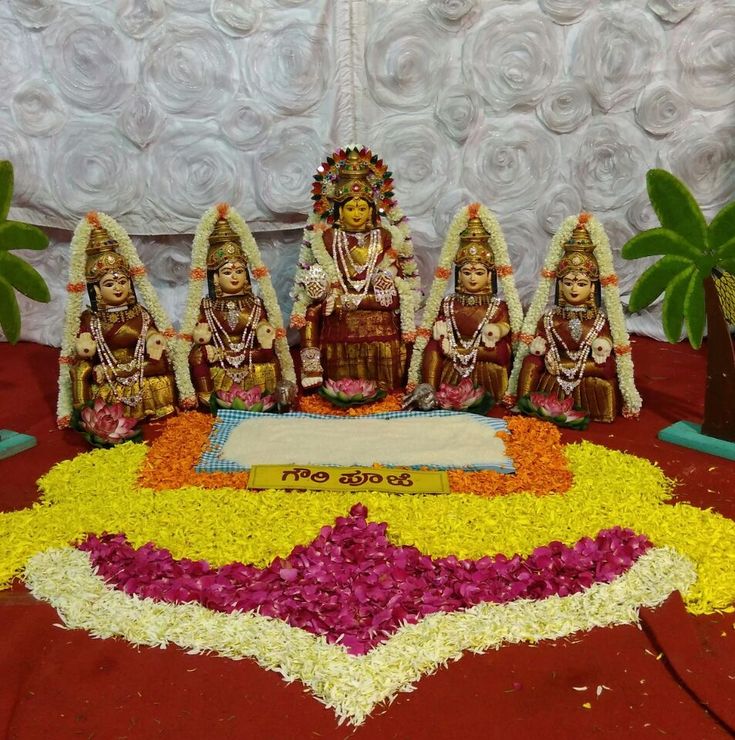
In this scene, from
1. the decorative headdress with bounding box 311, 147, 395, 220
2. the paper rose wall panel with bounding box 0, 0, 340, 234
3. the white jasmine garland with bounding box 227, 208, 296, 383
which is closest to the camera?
the white jasmine garland with bounding box 227, 208, 296, 383

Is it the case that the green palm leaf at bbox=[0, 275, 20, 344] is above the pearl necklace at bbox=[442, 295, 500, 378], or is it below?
above

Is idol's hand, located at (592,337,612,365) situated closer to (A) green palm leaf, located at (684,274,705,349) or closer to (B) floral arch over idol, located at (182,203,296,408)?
(A) green palm leaf, located at (684,274,705,349)

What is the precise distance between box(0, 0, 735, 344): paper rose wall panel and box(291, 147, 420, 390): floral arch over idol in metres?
0.80

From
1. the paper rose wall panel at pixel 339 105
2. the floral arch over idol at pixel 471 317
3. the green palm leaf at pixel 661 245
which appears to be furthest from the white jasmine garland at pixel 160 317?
the green palm leaf at pixel 661 245

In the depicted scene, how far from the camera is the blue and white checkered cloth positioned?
3.58 meters

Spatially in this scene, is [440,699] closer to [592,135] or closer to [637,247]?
[637,247]

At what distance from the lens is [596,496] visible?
3.31 meters

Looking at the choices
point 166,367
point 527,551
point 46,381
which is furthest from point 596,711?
point 46,381

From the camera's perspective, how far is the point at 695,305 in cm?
371

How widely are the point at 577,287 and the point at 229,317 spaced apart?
1.82 meters

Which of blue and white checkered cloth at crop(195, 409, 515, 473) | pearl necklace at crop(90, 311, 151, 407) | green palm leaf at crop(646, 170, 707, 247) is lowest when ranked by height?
blue and white checkered cloth at crop(195, 409, 515, 473)

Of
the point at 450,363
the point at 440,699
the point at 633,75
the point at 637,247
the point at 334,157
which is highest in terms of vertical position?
the point at 633,75

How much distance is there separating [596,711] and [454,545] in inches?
34.5

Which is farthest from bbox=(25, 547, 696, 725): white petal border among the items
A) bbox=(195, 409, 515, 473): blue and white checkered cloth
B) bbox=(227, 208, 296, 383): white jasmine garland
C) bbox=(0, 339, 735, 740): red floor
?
bbox=(227, 208, 296, 383): white jasmine garland
